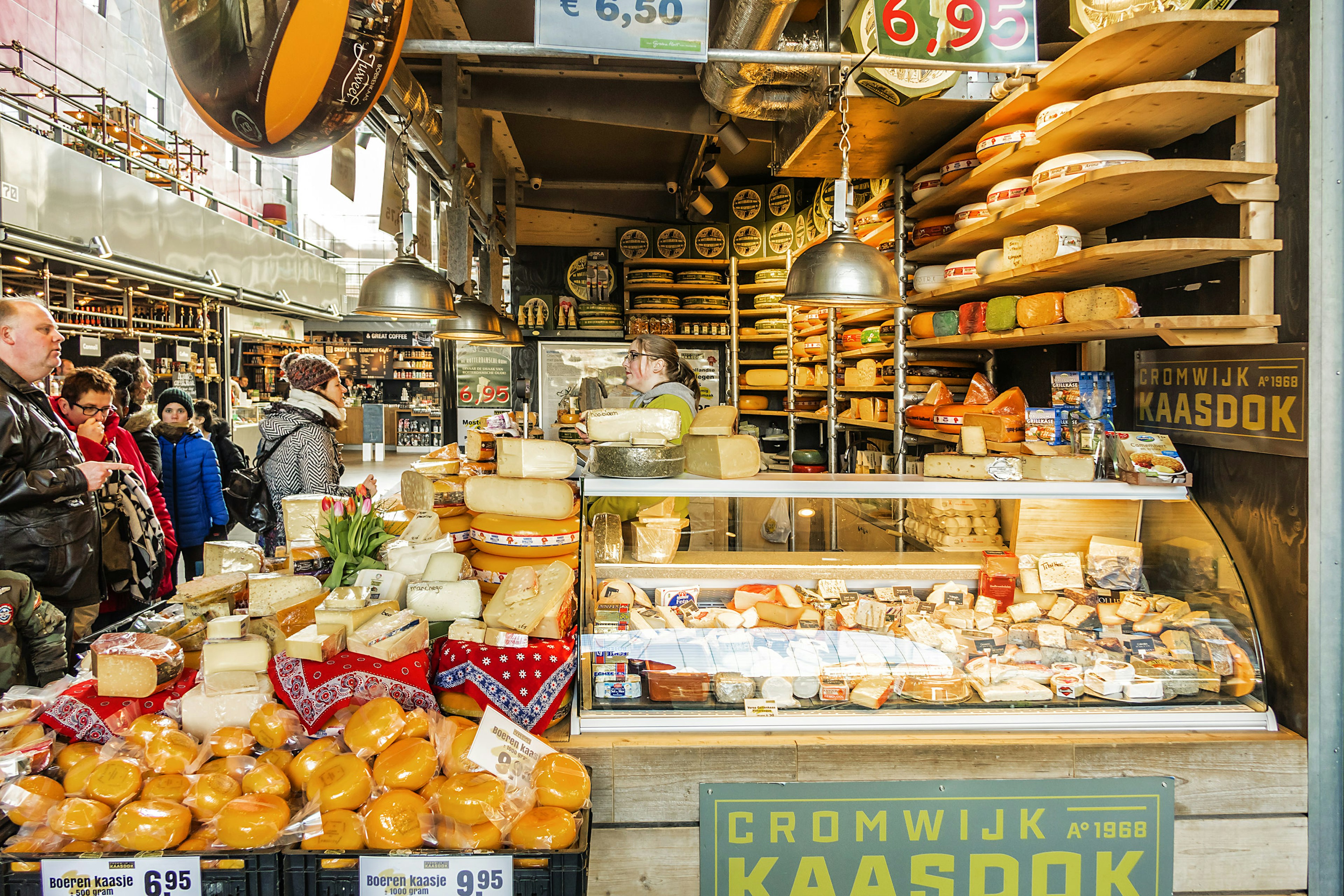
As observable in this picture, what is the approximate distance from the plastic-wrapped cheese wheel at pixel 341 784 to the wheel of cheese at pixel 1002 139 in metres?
2.95

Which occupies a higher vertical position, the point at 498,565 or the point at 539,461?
the point at 539,461

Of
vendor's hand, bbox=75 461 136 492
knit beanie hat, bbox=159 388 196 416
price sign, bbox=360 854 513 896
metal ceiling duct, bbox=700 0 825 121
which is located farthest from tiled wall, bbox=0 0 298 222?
price sign, bbox=360 854 513 896

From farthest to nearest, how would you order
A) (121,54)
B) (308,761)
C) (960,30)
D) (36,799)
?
(121,54) < (960,30) < (308,761) < (36,799)

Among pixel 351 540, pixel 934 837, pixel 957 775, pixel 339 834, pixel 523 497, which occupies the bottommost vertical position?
pixel 934 837

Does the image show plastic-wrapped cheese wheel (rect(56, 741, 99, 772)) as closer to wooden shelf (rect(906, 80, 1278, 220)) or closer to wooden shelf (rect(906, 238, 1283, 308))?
wooden shelf (rect(906, 238, 1283, 308))

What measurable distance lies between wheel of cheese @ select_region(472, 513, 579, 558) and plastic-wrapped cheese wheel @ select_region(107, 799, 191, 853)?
946 mm

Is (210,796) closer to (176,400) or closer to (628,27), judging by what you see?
(628,27)

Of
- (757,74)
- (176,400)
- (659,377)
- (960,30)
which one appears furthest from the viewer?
(176,400)

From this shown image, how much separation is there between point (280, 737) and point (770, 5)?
9.48 ft

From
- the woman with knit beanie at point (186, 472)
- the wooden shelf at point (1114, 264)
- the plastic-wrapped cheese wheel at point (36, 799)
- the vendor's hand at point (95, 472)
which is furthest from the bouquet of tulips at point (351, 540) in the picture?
the woman with knit beanie at point (186, 472)

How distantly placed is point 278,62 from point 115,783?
1549 millimetres

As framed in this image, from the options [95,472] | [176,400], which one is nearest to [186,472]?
→ [176,400]

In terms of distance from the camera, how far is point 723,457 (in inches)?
89.1

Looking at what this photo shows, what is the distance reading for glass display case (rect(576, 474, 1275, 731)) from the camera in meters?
1.97
